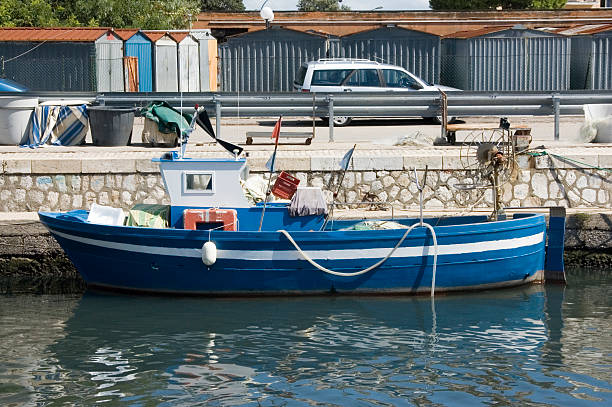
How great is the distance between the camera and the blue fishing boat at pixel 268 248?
538 inches

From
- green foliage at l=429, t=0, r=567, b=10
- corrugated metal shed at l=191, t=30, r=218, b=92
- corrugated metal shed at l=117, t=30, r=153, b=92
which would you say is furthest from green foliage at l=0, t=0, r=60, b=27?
green foliage at l=429, t=0, r=567, b=10

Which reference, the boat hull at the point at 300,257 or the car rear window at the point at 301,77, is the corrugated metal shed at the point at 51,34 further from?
the boat hull at the point at 300,257

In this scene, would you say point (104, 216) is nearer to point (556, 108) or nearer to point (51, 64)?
point (556, 108)

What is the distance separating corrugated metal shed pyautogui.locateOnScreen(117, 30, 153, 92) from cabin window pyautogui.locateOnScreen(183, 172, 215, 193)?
605 inches

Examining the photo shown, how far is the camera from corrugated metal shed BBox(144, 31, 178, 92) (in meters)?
29.2

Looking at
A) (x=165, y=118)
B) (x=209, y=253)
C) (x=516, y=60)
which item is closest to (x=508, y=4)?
(x=516, y=60)

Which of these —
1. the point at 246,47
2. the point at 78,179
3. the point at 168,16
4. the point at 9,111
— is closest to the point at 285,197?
the point at 78,179

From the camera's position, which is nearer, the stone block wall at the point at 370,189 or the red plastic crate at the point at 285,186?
the red plastic crate at the point at 285,186

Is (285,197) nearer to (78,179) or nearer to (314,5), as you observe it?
(78,179)

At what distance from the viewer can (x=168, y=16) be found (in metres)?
36.9

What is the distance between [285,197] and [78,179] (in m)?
3.69

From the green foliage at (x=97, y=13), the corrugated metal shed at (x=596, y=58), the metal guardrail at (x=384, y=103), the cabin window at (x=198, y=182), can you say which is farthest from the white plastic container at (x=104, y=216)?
the green foliage at (x=97, y=13)

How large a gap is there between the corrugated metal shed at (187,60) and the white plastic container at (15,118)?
1142cm

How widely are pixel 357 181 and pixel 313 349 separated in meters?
4.85
